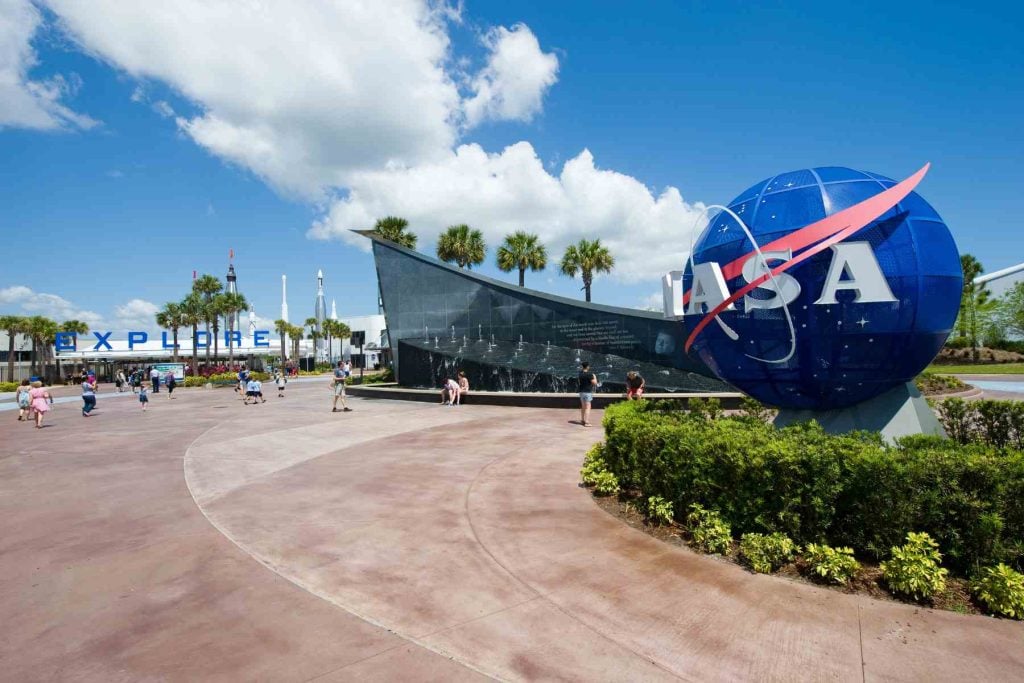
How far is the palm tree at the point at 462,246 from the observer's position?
150ft

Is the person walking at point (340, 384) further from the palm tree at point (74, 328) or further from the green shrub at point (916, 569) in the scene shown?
the palm tree at point (74, 328)

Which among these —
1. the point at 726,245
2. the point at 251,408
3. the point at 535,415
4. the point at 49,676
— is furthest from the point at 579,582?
the point at 251,408

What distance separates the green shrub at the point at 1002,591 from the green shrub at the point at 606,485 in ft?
14.0

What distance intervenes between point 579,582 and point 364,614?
6.72 ft

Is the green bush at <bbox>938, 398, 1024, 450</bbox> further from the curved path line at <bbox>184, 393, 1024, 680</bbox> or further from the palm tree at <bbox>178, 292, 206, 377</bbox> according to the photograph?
the palm tree at <bbox>178, 292, 206, 377</bbox>

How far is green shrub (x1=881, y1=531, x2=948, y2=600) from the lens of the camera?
506 centimetres

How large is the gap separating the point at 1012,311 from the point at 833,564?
78.7 metres

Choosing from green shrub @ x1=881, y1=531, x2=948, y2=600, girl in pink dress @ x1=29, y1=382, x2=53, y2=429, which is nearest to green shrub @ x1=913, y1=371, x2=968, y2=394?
green shrub @ x1=881, y1=531, x2=948, y2=600

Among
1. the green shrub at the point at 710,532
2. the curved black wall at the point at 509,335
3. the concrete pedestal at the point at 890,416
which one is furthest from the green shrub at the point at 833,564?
the curved black wall at the point at 509,335

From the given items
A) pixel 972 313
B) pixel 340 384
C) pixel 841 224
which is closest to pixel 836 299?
pixel 841 224

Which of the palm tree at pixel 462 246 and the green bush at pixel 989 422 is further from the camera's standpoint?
the palm tree at pixel 462 246

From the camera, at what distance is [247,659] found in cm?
416

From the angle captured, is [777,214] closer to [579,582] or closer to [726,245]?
[726,245]

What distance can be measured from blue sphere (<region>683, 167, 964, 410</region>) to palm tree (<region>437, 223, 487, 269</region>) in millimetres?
38028
